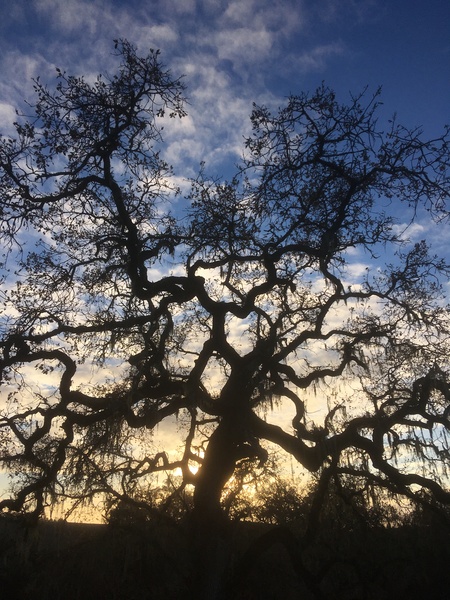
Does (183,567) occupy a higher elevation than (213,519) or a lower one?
lower

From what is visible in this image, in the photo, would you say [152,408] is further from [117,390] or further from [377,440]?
[377,440]

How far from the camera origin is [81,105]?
838 centimetres

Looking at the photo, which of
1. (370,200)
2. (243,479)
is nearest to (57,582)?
(243,479)

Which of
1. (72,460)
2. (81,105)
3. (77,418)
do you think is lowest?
(72,460)

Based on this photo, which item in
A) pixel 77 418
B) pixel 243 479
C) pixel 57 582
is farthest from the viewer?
pixel 243 479

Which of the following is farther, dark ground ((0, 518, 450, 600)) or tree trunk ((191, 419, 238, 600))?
dark ground ((0, 518, 450, 600))

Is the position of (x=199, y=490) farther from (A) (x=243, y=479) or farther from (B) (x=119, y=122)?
(B) (x=119, y=122)

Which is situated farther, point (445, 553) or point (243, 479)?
point (243, 479)

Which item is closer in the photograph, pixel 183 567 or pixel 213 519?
pixel 213 519

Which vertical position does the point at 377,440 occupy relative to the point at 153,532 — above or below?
above

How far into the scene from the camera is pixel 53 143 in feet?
28.4

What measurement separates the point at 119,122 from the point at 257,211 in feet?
11.0

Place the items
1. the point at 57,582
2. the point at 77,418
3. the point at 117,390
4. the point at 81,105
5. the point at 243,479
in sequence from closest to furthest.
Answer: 1. the point at 81,105
2. the point at 77,418
3. the point at 57,582
4. the point at 117,390
5. the point at 243,479

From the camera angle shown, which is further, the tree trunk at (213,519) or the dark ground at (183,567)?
the dark ground at (183,567)
